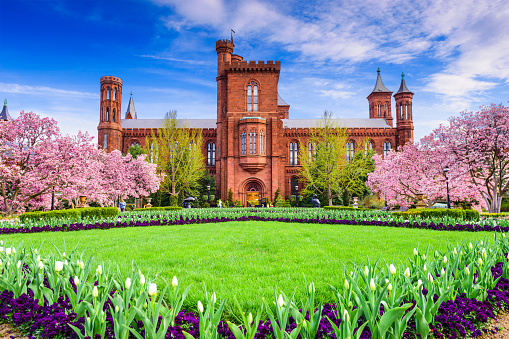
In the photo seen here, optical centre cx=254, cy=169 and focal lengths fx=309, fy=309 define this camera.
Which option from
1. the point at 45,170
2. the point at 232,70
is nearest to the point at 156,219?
the point at 45,170

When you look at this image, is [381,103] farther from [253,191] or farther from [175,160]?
[175,160]

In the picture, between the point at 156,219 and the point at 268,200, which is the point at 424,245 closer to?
the point at 156,219

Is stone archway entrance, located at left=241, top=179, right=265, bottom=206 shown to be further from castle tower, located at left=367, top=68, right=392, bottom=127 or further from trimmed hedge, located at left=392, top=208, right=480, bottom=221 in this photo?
castle tower, located at left=367, top=68, right=392, bottom=127

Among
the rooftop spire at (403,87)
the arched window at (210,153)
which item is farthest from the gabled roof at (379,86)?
the arched window at (210,153)

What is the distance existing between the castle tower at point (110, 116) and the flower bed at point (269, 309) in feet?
135

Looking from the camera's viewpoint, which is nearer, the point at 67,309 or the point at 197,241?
the point at 67,309

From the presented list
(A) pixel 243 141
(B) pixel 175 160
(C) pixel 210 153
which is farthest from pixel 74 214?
(C) pixel 210 153

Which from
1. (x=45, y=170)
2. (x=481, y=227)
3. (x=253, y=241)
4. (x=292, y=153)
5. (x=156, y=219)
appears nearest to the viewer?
(x=253, y=241)

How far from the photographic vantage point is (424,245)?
7.18 metres

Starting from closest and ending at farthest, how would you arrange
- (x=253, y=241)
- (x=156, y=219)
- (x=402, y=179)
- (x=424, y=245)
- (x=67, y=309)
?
(x=67, y=309) → (x=424, y=245) → (x=253, y=241) → (x=156, y=219) → (x=402, y=179)

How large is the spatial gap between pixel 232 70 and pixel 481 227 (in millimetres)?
28355

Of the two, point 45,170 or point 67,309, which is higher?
point 45,170

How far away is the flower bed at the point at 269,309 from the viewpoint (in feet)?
7.56

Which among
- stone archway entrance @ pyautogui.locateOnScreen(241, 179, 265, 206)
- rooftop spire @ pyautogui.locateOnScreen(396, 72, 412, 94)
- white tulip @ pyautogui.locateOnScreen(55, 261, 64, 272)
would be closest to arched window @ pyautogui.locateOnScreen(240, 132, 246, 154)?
stone archway entrance @ pyautogui.locateOnScreen(241, 179, 265, 206)
